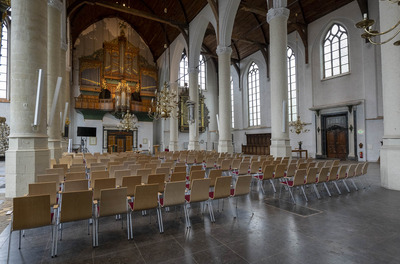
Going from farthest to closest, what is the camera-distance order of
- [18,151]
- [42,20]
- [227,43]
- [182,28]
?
[182,28] < [227,43] < [42,20] < [18,151]

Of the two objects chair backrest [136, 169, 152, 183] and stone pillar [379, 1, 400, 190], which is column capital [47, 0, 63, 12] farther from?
stone pillar [379, 1, 400, 190]

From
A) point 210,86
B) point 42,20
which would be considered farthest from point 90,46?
point 42,20

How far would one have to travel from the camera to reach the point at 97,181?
3.93 meters

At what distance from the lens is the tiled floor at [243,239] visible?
271 centimetres

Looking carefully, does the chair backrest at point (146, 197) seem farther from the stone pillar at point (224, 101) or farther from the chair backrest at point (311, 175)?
the stone pillar at point (224, 101)

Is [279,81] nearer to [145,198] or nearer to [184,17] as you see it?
[145,198]

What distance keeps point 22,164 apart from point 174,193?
3.94 metres

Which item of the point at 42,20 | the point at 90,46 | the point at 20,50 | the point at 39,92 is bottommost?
the point at 39,92

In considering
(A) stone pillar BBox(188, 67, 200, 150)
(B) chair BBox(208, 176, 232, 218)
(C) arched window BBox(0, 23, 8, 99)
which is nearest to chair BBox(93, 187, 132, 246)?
(B) chair BBox(208, 176, 232, 218)

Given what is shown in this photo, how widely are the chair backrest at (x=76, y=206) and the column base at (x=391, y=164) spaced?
7245mm

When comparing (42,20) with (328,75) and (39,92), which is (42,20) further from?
(328,75)

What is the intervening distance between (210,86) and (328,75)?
38.0ft

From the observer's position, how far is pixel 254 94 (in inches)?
880

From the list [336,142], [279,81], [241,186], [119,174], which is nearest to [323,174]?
[241,186]
